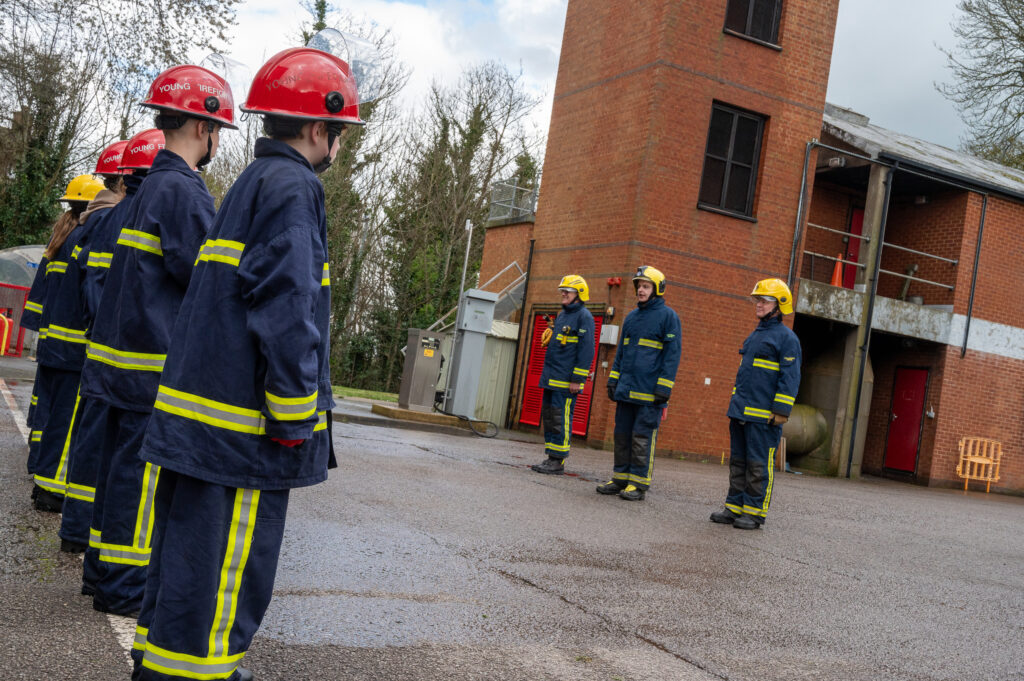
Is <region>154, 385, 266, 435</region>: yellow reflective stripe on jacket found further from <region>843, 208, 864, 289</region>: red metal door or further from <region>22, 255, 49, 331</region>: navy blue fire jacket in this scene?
<region>843, 208, 864, 289</region>: red metal door

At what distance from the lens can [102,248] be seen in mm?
4543

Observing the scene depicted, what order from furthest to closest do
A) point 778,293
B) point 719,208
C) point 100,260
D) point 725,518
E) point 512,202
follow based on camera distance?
1. point 512,202
2. point 719,208
3. point 778,293
4. point 725,518
5. point 100,260

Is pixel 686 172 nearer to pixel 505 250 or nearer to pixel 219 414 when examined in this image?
pixel 505 250

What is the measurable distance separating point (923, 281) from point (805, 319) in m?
2.56

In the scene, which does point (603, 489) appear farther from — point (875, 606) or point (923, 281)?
point (923, 281)

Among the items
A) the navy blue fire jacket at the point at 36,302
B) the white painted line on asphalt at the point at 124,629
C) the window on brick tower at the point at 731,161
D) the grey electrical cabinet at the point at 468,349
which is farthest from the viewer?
the window on brick tower at the point at 731,161

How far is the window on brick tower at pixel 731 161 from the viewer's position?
698 inches

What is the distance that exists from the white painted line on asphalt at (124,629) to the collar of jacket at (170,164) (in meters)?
1.83

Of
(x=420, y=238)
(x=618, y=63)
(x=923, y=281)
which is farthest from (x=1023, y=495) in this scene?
(x=420, y=238)

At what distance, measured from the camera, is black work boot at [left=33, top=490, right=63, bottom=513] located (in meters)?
5.46

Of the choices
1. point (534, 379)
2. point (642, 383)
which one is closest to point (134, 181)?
point (642, 383)

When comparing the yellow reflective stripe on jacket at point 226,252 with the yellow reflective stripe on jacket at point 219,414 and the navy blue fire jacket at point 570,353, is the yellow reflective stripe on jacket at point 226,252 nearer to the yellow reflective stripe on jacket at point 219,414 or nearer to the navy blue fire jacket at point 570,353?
the yellow reflective stripe on jacket at point 219,414

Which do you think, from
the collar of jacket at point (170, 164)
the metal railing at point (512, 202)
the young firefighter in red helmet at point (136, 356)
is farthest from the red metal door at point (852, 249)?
the young firefighter in red helmet at point (136, 356)

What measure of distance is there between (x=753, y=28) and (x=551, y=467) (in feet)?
36.6
